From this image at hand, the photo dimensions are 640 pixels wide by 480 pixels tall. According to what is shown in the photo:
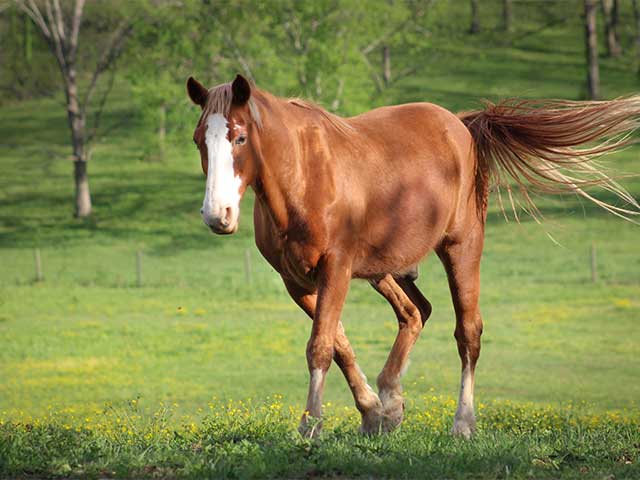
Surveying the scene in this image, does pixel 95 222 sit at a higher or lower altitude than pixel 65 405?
lower

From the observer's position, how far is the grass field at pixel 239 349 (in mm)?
6309

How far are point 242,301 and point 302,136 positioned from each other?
19.5m

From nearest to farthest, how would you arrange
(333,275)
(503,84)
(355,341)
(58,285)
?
(333,275), (355,341), (58,285), (503,84)

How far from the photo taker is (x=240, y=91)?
6.52 m

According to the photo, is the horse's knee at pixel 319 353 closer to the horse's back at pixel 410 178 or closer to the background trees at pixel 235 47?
the horse's back at pixel 410 178

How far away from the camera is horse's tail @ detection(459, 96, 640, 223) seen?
852 centimetres

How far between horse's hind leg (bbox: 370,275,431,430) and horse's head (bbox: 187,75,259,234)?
7.60ft

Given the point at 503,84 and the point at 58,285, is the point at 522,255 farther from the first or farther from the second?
the point at 503,84

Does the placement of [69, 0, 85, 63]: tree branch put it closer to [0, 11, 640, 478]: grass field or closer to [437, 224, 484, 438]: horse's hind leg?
[0, 11, 640, 478]: grass field

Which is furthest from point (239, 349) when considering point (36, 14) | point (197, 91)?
point (36, 14)

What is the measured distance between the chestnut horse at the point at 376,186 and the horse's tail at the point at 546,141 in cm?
1

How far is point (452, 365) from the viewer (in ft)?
61.9

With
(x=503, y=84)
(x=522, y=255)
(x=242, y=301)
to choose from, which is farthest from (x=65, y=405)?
(x=503, y=84)

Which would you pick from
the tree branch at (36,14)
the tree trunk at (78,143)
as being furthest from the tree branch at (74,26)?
the tree branch at (36,14)
